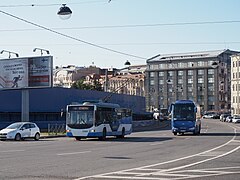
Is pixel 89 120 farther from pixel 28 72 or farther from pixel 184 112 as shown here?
pixel 28 72

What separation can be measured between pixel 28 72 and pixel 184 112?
20.5 m

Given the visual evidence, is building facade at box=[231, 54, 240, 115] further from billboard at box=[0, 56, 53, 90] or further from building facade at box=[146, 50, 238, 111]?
billboard at box=[0, 56, 53, 90]

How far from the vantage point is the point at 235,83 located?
14225 centimetres

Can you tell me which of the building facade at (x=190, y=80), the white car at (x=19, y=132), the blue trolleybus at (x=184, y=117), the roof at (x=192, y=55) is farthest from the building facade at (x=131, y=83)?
the white car at (x=19, y=132)

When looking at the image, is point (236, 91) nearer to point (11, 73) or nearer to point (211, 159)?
point (11, 73)

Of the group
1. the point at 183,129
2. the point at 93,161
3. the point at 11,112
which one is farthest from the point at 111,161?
the point at 11,112

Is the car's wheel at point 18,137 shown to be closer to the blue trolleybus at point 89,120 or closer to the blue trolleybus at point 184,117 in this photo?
the blue trolleybus at point 89,120

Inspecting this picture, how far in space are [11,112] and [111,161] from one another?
49943mm

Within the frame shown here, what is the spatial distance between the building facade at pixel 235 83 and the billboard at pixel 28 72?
8889 cm

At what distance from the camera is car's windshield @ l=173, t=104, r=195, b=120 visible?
156ft

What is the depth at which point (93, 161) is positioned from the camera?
20.1 m

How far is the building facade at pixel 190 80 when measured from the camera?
143 metres

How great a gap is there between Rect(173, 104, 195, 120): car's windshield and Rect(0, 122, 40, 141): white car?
44.0 ft

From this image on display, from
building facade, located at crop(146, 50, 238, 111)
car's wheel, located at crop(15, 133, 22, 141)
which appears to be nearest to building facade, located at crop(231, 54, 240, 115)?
building facade, located at crop(146, 50, 238, 111)
